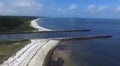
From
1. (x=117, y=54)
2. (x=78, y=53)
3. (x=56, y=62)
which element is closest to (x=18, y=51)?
(x=56, y=62)

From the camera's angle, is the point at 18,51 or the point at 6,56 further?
the point at 18,51

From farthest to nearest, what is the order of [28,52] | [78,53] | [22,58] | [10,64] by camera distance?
1. [78,53]
2. [28,52]
3. [22,58]
4. [10,64]

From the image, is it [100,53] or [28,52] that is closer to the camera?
[28,52]

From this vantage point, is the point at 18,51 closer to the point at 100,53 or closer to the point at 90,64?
the point at 90,64

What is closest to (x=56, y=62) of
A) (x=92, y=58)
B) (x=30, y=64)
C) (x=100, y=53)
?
(x=30, y=64)

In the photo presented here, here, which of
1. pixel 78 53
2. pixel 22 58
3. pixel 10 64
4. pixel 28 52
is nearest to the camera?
pixel 10 64

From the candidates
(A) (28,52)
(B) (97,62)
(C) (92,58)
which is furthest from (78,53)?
(A) (28,52)

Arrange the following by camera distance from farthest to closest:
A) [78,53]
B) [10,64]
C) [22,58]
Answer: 1. [78,53]
2. [22,58]
3. [10,64]

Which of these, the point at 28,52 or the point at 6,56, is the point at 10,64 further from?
the point at 28,52
